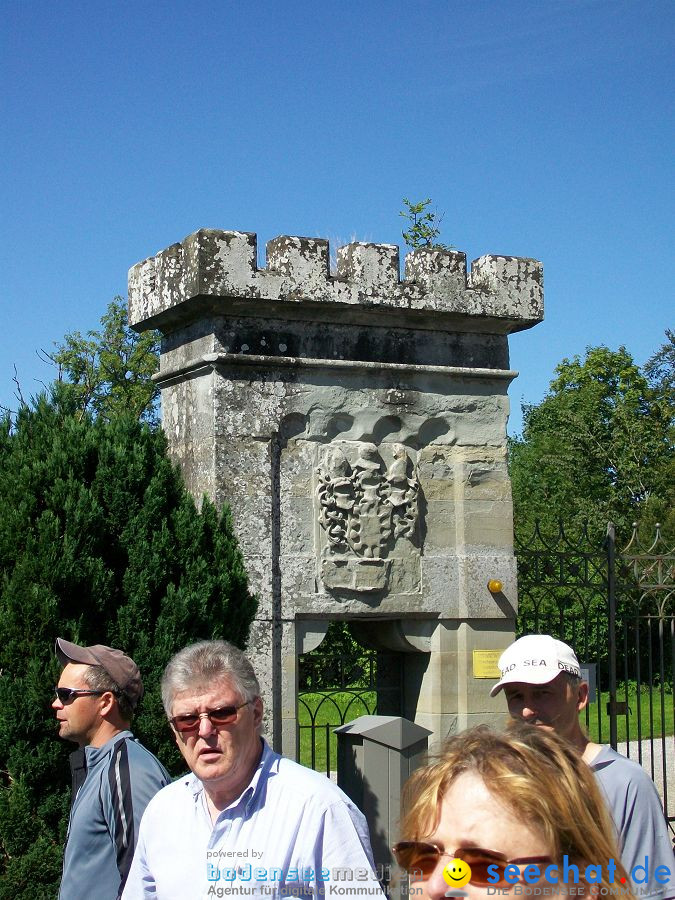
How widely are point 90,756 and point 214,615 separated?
5.43ft

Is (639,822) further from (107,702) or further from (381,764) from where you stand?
(381,764)

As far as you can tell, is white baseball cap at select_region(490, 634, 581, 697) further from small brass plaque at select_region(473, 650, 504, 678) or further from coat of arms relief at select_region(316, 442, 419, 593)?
small brass plaque at select_region(473, 650, 504, 678)

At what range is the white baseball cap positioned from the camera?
10.6 feet

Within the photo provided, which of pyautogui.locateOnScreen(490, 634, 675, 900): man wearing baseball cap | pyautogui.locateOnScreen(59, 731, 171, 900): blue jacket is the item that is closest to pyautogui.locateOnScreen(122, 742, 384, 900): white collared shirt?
pyautogui.locateOnScreen(59, 731, 171, 900): blue jacket

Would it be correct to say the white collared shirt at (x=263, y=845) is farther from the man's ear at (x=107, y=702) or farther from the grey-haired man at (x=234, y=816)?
the man's ear at (x=107, y=702)

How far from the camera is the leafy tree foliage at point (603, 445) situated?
26.3 meters

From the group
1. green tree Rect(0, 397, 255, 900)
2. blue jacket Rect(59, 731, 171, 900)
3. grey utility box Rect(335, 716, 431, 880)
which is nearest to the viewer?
blue jacket Rect(59, 731, 171, 900)

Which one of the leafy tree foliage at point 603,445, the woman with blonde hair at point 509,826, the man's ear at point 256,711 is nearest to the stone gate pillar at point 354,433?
the man's ear at point 256,711

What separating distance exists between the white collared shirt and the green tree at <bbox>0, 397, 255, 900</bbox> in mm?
1997

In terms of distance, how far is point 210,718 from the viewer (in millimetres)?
2879

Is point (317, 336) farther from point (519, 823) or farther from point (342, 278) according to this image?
point (519, 823)

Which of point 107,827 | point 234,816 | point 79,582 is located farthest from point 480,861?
point 79,582

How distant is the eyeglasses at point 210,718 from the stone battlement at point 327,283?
9.83 feet

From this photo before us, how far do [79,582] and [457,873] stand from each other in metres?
3.51
